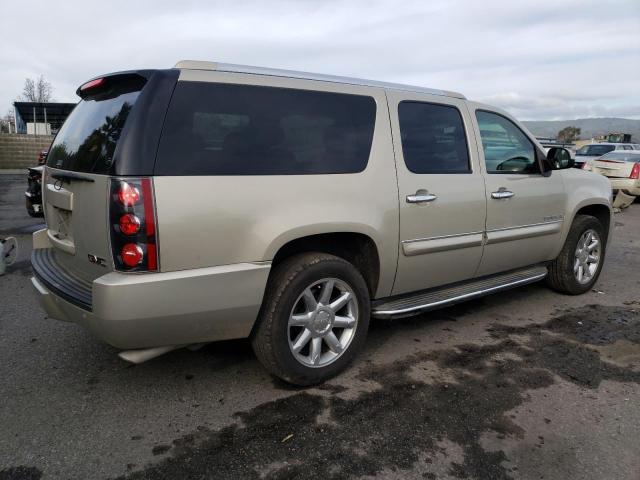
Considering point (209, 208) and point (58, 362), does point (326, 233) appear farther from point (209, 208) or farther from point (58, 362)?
point (58, 362)

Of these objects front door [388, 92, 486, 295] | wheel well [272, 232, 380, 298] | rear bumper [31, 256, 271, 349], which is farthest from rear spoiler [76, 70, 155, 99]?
front door [388, 92, 486, 295]

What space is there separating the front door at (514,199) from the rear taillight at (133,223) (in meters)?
2.60

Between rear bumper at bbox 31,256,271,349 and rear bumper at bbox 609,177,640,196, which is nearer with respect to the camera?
rear bumper at bbox 31,256,271,349

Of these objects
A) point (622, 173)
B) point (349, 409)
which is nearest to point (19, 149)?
point (622, 173)

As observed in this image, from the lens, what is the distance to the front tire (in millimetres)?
2939

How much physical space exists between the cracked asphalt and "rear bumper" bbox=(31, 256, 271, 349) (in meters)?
0.49

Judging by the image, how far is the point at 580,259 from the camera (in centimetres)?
519

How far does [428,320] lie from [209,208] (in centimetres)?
251

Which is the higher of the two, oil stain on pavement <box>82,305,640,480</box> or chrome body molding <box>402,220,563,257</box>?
chrome body molding <box>402,220,563,257</box>

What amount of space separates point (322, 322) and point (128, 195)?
1.35m

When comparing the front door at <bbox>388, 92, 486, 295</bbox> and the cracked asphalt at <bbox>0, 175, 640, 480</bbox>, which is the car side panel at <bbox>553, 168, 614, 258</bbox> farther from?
the front door at <bbox>388, 92, 486, 295</bbox>

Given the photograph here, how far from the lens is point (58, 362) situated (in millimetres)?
3500

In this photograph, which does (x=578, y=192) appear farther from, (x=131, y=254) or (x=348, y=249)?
(x=131, y=254)

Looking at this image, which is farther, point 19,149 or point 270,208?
point 19,149
